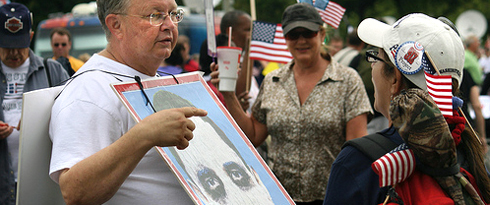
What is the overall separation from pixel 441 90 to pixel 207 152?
0.98 m

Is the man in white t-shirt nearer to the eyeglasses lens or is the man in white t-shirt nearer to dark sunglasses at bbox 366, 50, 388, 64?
the eyeglasses lens

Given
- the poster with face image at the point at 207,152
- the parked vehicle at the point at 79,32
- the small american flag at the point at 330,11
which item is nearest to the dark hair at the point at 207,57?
the small american flag at the point at 330,11

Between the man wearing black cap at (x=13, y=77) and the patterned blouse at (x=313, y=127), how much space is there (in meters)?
2.10

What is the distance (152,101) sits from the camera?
6.90ft

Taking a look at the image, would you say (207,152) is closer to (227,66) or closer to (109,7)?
(109,7)

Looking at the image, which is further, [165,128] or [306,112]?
[306,112]

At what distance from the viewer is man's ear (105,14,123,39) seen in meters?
2.25

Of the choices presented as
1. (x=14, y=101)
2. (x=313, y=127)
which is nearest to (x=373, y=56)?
(x=313, y=127)

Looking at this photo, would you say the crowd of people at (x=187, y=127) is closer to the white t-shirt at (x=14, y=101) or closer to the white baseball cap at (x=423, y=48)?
the white baseball cap at (x=423, y=48)

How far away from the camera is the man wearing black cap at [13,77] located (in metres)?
4.29

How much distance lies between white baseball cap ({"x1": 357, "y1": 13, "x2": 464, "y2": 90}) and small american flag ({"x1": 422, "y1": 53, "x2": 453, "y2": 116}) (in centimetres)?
6

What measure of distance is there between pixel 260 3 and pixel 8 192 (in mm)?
29203

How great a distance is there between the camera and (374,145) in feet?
6.95

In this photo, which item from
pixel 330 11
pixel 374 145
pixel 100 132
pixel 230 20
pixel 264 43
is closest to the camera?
pixel 100 132
